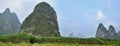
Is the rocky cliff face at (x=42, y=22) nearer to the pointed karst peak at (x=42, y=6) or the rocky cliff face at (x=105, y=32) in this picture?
the pointed karst peak at (x=42, y=6)

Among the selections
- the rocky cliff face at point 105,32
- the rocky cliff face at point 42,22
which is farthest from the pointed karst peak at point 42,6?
the rocky cliff face at point 105,32

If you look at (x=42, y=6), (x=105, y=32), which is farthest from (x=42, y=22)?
(x=105, y=32)

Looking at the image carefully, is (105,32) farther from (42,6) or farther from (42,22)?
(42,22)

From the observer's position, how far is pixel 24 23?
119 m

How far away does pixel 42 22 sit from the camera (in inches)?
4589

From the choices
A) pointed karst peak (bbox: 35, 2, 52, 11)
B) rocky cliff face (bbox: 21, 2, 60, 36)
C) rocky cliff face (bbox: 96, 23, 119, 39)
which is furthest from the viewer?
rocky cliff face (bbox: 96, 23, 119, 39)

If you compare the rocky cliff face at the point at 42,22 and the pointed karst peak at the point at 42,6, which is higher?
the pointed karst peak at the point at 42,6

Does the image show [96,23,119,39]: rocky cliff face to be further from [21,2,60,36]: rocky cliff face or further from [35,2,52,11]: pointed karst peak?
[21,2,60,36]: rocky cliff face

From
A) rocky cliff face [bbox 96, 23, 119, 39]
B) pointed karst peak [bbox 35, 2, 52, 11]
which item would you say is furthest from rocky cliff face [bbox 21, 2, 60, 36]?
rocky cliff face [bbox 96, 23, 119, 39]

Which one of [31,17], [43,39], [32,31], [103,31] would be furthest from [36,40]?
[103,31]

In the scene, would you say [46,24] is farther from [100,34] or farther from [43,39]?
[100,34]

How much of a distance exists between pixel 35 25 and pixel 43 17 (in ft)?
24.8

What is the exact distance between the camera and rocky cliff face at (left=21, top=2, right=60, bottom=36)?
11231 centimetres

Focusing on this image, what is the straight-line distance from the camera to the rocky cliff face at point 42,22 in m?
112
